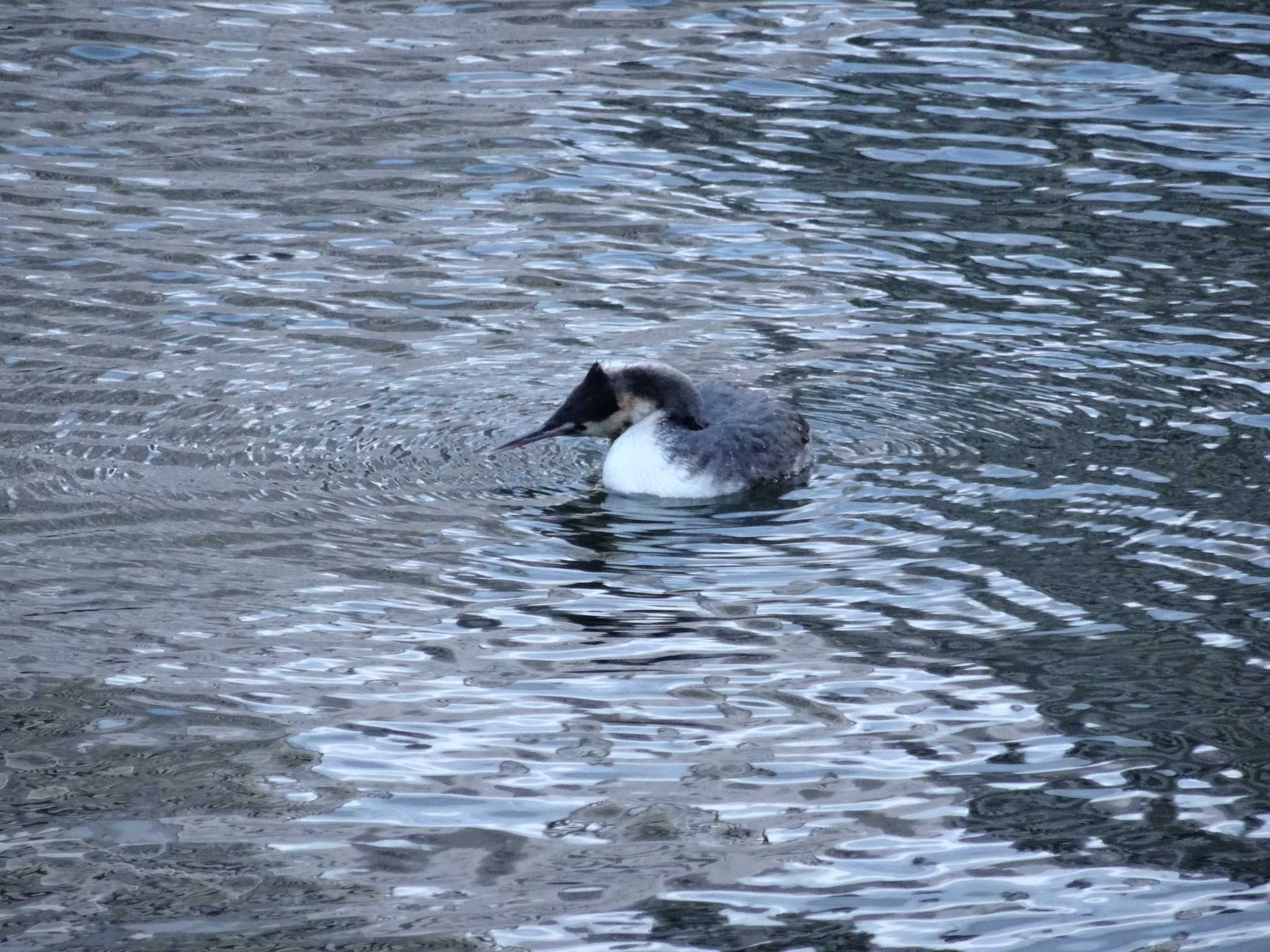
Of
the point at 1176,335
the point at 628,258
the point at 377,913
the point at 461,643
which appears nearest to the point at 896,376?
the point at 1176,335

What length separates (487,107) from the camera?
15594 millimetres

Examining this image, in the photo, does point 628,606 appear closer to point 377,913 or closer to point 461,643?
point 461,643

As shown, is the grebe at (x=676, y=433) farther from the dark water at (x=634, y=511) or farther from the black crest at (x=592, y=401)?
the dark water at (x=634, y=511)

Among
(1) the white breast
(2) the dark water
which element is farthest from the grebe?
(2) the dark water

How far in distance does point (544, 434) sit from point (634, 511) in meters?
0.72

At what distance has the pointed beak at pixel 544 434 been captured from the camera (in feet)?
30.6

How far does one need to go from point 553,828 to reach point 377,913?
705 millimetres

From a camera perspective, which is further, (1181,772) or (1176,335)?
(1176,335)

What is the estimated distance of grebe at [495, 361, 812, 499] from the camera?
903 centimetres

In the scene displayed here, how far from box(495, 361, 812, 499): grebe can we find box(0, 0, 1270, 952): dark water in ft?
0.59

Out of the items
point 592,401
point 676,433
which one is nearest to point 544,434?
point 592,401

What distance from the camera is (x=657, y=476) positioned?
9.02m

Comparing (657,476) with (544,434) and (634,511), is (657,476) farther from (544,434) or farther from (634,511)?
(544,434)

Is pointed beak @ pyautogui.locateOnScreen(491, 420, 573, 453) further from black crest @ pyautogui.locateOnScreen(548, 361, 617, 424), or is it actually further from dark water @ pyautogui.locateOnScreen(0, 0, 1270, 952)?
dark water @ pyautogui.locateOnScreen(0, 0, 1270, 952)
